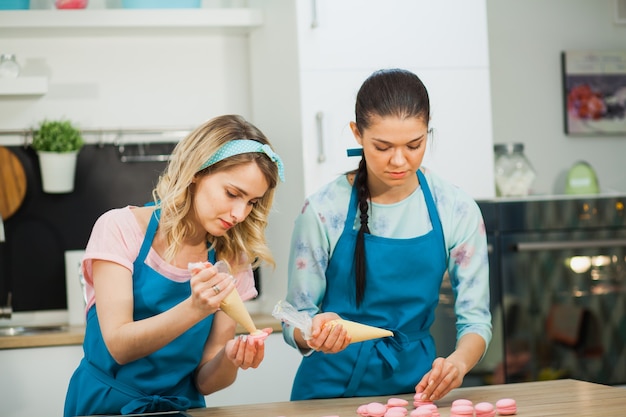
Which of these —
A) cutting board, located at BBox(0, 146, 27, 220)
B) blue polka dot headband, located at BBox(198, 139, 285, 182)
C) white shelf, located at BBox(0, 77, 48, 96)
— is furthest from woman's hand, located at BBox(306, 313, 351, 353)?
cutting board, located at BBox(0, 146, 27, 220)

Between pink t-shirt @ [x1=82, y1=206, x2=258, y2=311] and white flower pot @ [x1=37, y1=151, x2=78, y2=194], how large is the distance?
5.04ft

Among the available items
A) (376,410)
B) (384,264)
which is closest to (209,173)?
(384,264)

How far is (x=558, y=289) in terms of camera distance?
334 cm

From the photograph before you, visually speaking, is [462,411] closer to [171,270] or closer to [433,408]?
[433,408]

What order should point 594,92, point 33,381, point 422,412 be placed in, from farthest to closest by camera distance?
point 594,92, point 33,381, point 422,412

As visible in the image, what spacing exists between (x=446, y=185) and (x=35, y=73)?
1.93m

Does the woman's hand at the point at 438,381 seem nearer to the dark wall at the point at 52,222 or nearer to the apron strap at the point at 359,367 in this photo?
the apron strap at the point at 359,367

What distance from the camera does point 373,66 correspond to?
3186mm

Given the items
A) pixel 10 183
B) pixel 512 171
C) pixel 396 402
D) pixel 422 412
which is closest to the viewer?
pixel 422 412

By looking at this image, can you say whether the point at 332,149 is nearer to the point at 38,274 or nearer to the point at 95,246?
the point at 38,274

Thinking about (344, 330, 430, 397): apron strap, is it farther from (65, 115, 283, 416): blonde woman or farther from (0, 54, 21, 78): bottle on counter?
(0, 54, 21, 78): bottle on counter

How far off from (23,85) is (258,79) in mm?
842

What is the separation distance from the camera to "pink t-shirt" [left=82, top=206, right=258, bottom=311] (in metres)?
1.78

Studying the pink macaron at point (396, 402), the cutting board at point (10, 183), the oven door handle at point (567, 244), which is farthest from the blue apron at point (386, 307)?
the cutting board at point (10, 183)
